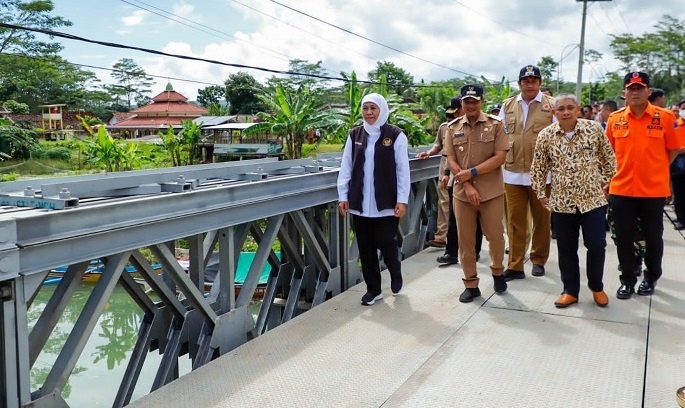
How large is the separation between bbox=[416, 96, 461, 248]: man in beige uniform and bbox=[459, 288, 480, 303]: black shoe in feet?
4.76

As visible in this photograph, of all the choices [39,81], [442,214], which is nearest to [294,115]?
[442,214]

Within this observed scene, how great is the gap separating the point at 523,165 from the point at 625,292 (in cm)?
131

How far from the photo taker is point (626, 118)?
513 centimetres

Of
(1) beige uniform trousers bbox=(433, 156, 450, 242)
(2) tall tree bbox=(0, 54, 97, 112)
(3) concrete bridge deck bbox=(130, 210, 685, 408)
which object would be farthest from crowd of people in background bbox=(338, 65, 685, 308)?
(2) tall tree bbox=(0, 54, 97, 112)

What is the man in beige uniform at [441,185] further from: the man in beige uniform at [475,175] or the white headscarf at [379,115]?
the white headscarf at [379,115]

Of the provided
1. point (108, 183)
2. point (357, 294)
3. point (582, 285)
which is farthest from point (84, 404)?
point (582, 285)

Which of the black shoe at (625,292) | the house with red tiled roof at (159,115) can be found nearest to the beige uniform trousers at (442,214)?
the black shoe at (625,292)

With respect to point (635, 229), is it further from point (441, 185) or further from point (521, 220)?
point (441, 185)

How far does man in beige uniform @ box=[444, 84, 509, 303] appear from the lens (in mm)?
5051

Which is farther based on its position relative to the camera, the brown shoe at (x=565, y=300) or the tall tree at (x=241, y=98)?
the tall tree at (x=241, y=98)

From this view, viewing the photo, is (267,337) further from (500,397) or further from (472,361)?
(500,397)

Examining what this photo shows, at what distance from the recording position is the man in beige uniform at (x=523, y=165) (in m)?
5.63

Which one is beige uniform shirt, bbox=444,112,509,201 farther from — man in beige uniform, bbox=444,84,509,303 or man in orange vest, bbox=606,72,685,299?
man in orange vest, bbox=606,72,685,299

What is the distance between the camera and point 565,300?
503cm
